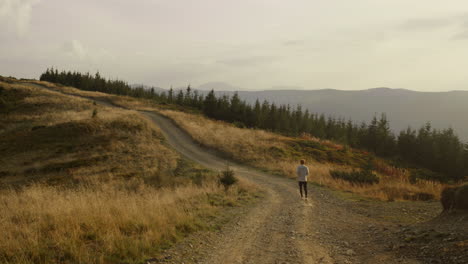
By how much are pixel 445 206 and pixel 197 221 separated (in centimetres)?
827

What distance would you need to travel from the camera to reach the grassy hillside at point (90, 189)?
592 centimetres

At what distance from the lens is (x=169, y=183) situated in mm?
16891

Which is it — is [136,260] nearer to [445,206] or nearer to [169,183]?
[445,206]

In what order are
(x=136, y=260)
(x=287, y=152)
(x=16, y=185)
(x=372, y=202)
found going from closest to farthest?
(x=136, y=260)
(x=372, y=202)
(x=16, y=185)
(x=287, y=152)

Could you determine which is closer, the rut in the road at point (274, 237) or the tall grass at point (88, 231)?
the tall grass at point (88, 231)

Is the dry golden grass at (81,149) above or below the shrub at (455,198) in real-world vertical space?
below

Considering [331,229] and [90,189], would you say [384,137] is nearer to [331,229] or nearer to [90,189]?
[331,229]

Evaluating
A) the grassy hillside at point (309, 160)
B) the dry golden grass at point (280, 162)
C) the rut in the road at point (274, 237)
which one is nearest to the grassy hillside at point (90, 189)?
the rut in the road at point (274, 237)

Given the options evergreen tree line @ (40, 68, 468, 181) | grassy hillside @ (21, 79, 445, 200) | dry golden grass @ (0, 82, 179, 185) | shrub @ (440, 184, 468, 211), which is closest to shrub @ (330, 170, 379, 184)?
grassy hillside @ (21, 79, 445, 200)

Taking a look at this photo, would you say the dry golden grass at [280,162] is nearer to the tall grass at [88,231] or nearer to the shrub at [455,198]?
the shrub at [455,198]

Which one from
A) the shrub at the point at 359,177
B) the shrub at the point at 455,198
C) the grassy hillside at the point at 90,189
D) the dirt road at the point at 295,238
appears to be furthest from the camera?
the shrub at the point at 359,177

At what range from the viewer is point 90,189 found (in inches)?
549

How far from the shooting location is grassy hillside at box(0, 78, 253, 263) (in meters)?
5.92

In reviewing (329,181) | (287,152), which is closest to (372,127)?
(287,152)
